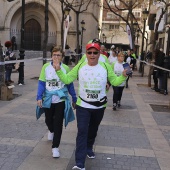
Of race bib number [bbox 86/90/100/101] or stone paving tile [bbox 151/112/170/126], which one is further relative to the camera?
stone paving tile [bbox 151/112/170/126]

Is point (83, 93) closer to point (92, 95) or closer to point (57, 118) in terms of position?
point (92, 95)

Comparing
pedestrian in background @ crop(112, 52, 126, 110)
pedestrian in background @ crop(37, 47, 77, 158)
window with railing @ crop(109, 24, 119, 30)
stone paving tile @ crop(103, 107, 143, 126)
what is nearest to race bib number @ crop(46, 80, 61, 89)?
pedestrian in background @ crop(37, 47, 77, 158)

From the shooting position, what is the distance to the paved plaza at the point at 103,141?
4.45m

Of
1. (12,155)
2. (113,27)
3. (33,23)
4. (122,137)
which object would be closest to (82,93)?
(12,155)

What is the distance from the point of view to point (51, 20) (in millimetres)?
35281

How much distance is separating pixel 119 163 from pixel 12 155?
1.69 meters

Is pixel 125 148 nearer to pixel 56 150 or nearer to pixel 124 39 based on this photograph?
pixel 56 150

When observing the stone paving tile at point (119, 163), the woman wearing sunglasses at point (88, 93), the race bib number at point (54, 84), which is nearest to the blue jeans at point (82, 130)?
the woman wearing sunglasses at point (88, 93)

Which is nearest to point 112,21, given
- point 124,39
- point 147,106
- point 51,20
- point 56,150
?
point 124,39

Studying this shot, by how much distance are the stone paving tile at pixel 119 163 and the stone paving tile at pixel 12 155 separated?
0.77 metres

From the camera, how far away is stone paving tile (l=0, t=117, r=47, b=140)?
5.63 meters

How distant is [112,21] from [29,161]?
78.0 m

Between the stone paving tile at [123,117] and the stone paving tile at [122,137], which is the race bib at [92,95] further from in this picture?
the stone paving tile at [123,117]

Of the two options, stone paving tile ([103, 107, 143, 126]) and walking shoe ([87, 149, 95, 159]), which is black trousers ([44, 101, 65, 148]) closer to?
walking shoe ([87, 149, 95, 159])
